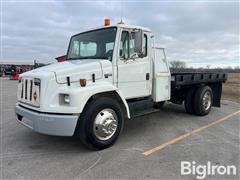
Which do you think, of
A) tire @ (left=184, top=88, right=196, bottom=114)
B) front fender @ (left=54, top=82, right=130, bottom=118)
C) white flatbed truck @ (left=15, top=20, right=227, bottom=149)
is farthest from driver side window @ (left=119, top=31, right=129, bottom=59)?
tire @ (left=184, top=88, right=196, bottom=114)

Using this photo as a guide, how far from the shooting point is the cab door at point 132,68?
419 centimetres

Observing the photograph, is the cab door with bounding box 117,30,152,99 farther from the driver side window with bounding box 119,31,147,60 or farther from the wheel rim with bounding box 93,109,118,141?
the wheel rim with bounding box 93,109,118,141

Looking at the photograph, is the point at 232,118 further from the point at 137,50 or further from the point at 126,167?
the point at 126,167

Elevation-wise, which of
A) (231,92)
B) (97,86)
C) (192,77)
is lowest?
(231,92)

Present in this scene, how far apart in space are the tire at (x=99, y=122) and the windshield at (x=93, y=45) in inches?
39.8

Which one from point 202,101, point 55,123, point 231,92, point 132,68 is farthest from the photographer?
point 231,92

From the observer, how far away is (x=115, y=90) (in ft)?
12.9

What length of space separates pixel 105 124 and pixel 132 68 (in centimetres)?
146

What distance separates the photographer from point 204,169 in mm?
3100

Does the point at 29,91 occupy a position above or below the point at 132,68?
below

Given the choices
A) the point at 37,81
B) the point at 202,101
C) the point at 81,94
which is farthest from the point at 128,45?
the point at 202,101

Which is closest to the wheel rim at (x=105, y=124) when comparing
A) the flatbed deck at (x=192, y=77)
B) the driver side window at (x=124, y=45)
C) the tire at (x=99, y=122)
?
the tire at (x=99, y=122)

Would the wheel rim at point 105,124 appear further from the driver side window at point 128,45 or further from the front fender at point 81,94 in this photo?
the driver side window at point 128,45

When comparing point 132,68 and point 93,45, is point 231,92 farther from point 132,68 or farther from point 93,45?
point 93,45
